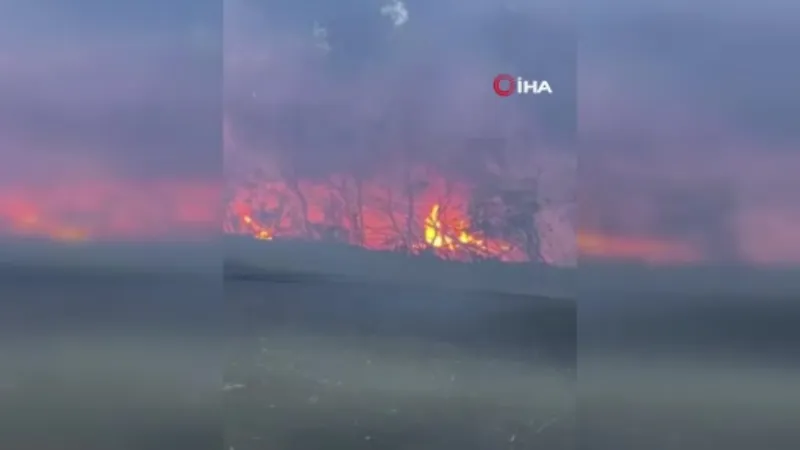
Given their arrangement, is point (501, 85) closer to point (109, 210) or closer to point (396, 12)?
point (396, 12)

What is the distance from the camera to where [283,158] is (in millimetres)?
1808

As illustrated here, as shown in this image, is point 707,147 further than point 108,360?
No

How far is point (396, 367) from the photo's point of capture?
179 centimetres

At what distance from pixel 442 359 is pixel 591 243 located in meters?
0.47

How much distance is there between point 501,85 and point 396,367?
2.47 feet

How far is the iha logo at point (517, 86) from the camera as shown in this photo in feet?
5.79

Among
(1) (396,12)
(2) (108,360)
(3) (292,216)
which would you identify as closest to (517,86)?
(1) (396,12)

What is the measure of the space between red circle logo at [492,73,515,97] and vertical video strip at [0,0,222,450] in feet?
2.34

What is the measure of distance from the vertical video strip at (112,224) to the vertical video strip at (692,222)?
98cm

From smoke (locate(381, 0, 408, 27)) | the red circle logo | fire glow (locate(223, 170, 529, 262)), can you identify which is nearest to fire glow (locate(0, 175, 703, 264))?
fire glow (locate(223, 170, 529, 262))

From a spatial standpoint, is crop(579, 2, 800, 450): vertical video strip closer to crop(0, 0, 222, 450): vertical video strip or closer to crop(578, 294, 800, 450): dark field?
crop(578, 294, 800, 450): dark field

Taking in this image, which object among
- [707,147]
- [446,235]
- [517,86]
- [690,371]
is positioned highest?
[517,86]

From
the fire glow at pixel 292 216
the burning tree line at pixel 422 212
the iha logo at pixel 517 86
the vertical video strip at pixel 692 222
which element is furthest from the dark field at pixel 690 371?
the iha logo at pixel 517 86

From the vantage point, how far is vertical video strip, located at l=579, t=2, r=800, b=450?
176 centimetres
